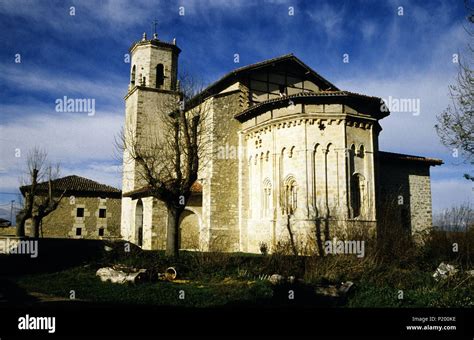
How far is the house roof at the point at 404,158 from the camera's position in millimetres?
23281

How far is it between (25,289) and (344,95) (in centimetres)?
1434

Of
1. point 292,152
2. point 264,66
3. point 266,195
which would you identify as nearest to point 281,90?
point 264,66

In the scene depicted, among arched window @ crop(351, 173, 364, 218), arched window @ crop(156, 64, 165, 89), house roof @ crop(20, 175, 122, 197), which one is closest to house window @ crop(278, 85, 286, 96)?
arched window @ crop(351, 173, 364, 218)

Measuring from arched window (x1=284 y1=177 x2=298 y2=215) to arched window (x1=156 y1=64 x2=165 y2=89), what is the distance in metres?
12.3

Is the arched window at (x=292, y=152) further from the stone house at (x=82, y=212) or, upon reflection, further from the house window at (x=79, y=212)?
the house window at (x=79, y=212)

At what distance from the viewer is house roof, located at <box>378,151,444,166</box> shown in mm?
23281

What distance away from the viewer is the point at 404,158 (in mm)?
23688

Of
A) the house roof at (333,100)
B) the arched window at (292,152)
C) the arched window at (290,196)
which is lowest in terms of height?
the arched window at (290,196)

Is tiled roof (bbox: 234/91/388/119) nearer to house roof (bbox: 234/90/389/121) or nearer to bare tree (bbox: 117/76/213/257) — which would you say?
house roof (bbox: 234/90/389/121)

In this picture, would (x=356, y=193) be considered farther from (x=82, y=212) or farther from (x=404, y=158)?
(x=82, y=212)

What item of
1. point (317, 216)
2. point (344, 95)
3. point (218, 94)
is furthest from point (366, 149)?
point (218, 94)

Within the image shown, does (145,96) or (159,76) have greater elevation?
(159,76)

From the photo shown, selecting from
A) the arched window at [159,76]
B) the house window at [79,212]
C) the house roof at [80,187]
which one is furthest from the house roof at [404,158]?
the house window at [79,212]

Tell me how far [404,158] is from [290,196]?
8.84 meters
